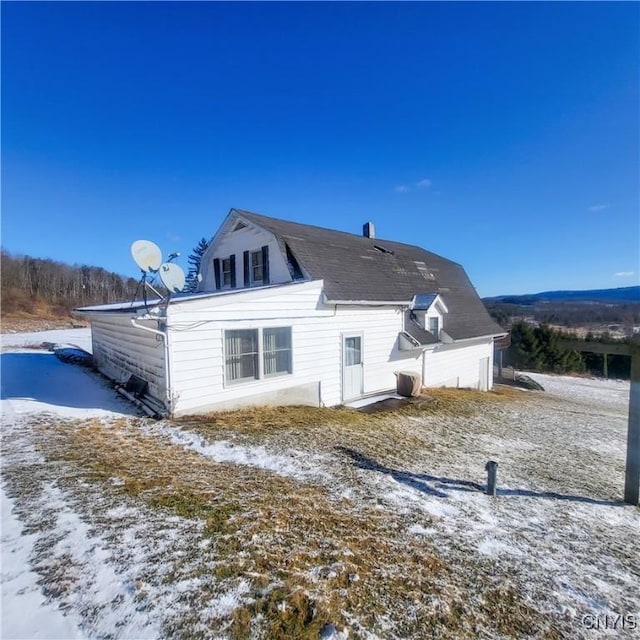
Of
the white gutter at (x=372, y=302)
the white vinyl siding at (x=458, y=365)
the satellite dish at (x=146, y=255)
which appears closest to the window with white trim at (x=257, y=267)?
the white gutter at (x=372, y=302)

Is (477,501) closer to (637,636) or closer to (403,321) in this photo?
(637,636)

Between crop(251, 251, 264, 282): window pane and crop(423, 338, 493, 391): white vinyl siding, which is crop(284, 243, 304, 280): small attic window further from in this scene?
crop(423, 338, 493, 391): white vinyl siding

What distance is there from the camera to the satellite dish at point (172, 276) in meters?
8.18

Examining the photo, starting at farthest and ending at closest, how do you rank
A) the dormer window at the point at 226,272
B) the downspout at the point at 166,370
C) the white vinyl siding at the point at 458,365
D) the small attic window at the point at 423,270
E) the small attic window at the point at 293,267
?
1. the small attic window at the point at 423,270
2. the white vinyl siding at the point at 458,365
3. the dormer window at the point at 226,272
4. the small attic window at the point at 293,267
5. the downspout at the point at 166,370

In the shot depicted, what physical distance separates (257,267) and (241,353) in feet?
15.2

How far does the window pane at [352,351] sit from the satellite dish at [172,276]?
5.27m

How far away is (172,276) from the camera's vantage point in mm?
8422

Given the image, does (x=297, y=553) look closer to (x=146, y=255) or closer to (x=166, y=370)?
(x=166, y=370)

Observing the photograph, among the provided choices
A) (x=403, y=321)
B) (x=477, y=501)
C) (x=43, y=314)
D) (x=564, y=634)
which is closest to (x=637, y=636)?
(x=564, y=634)

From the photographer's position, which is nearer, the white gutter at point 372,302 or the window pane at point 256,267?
the white gutter at point 372,302

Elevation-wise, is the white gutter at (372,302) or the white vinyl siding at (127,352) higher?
the white gutter at (372,302)

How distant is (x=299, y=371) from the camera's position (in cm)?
927

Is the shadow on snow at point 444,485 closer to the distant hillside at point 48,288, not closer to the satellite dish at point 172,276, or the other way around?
the satellite dish at point 172,276

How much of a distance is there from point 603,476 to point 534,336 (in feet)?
108
